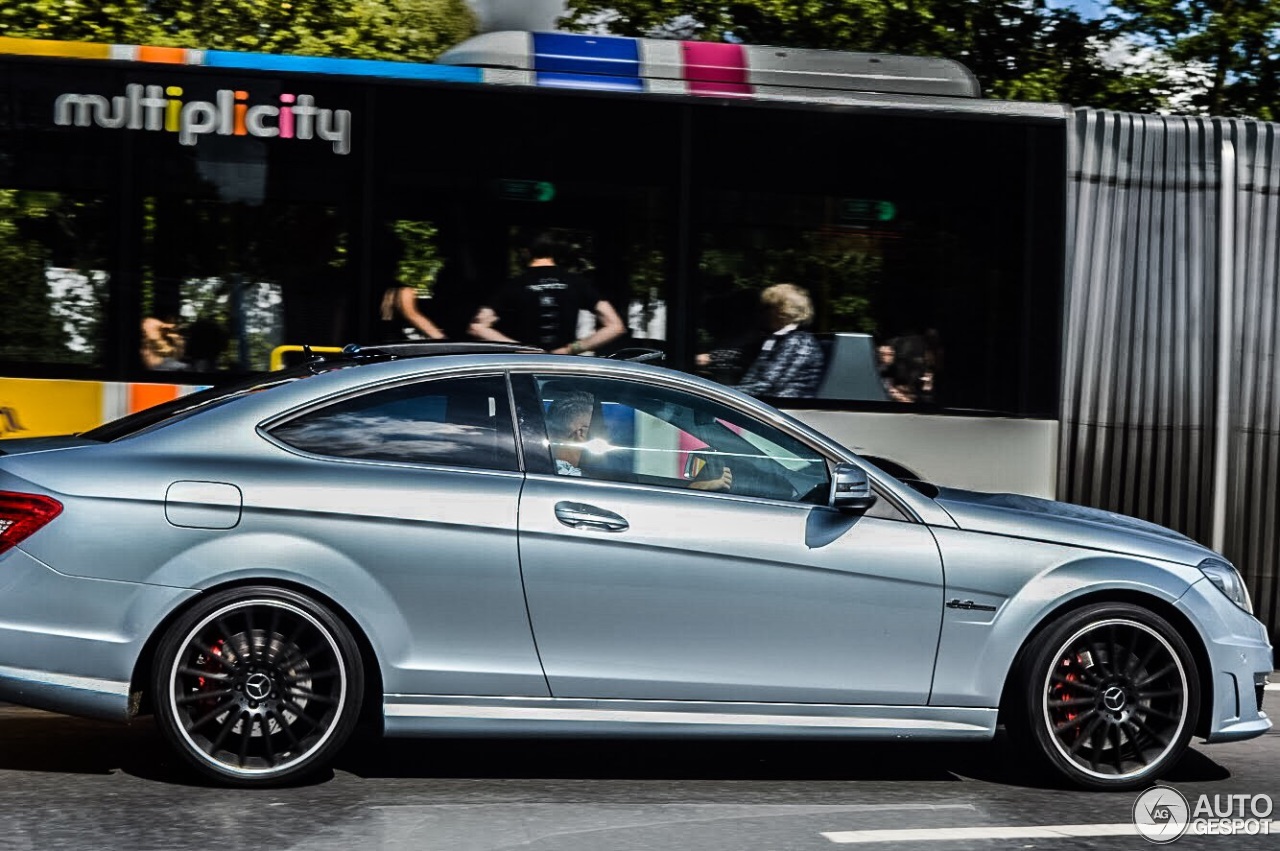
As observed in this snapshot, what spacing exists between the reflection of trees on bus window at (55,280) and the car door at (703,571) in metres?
3.48

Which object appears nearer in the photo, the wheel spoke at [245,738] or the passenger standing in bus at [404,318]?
the wheel spoke at [245,738]

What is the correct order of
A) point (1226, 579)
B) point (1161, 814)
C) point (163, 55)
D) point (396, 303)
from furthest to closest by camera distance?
point (396, 303) < point (163, 55) < point (1226, 579) < point (1161, 814)

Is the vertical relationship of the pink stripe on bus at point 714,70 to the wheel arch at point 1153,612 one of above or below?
above

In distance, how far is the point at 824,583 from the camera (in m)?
5.54

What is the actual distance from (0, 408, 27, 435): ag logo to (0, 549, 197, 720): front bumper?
2.99 meters

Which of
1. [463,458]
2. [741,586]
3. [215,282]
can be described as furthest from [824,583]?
[215,282]

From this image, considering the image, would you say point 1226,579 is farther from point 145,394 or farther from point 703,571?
point 145,394

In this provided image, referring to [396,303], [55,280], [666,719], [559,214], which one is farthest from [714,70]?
[666,719]

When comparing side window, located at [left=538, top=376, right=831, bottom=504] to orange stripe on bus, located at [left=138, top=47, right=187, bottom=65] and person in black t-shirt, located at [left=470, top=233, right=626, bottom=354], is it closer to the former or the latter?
person in black t-shirt, located at [left=470, top=233, right=626, bottom=354]

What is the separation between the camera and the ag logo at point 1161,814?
5.27m

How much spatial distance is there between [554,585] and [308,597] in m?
0.81

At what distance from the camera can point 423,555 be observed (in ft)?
17.6

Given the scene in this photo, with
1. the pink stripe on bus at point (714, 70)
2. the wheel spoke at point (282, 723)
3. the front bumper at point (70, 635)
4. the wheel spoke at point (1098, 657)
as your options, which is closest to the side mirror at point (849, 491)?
the wheel spoke at point (1098, 657)

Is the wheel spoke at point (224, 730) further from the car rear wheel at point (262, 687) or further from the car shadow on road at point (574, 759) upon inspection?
the car shadow on road at point (574, 759)
